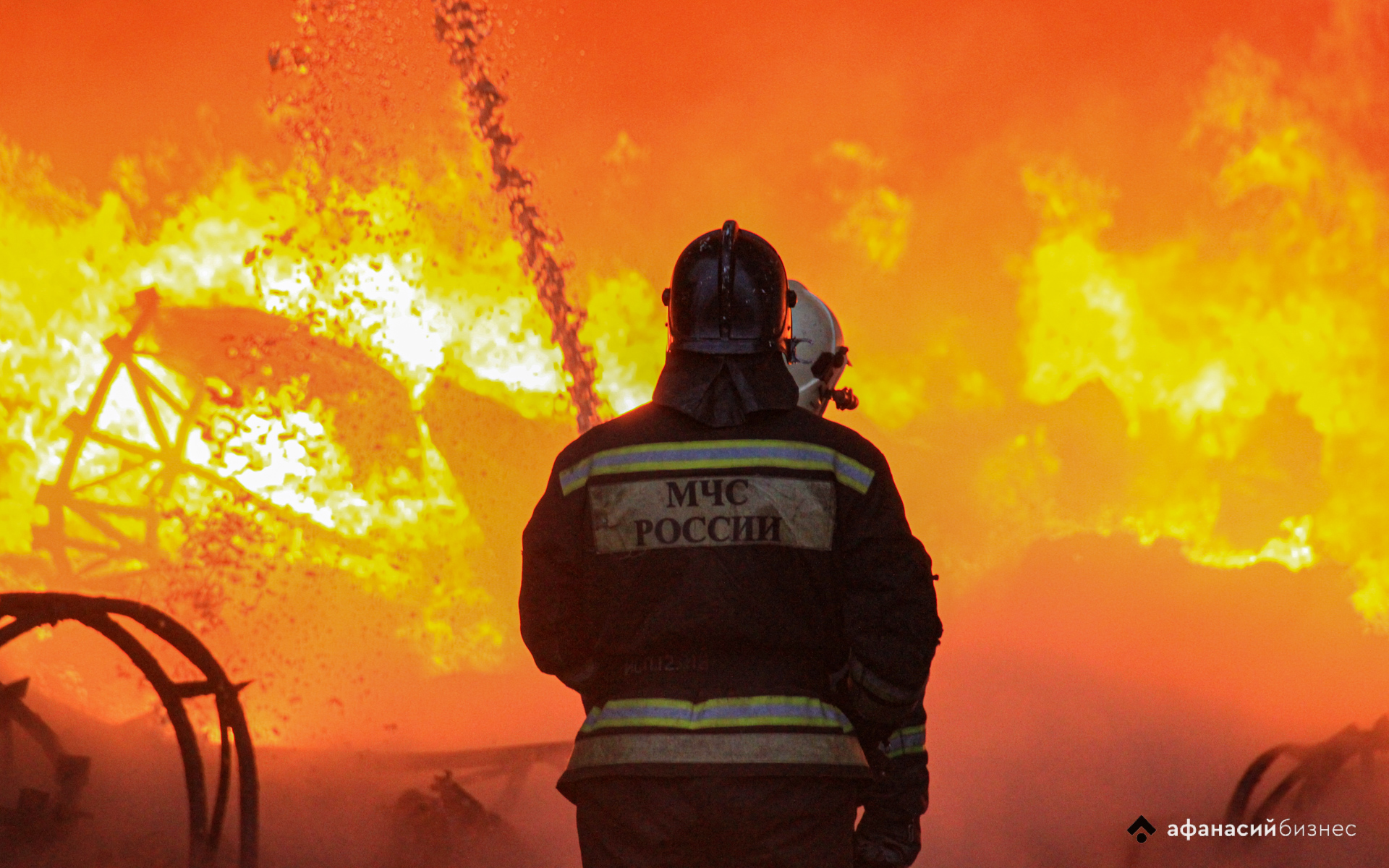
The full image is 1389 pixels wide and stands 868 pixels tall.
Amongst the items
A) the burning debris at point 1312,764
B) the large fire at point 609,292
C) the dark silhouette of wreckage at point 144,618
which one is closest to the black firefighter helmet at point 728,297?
the dark silhouette of wreckage at point 144,618

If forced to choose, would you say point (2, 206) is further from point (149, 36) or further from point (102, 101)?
point (149, 36)

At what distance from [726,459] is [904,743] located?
2.40ft

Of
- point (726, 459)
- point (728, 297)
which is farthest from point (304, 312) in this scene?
point (726, 459)

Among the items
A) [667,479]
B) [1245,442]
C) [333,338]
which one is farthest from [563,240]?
[667,479]

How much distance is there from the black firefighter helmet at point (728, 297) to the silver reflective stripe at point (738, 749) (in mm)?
778

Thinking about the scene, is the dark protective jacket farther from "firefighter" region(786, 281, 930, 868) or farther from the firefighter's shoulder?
"firefighter" region(786, 281, 930, 868)

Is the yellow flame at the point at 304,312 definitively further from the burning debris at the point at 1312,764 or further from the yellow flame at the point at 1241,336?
the burning debris at the point at 1312,764

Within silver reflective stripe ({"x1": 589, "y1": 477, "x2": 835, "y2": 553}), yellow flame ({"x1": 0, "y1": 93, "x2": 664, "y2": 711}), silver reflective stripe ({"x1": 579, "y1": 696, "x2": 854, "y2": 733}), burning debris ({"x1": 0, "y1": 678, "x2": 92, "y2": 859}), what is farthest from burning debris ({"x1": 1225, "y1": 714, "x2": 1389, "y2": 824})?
burning debris ({"x1": 0, "y1": 678, "x2": 92, "y2": 859})

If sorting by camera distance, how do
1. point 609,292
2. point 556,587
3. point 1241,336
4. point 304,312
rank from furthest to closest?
point 1241,336, point 609,292, point 304,312, point 556,587

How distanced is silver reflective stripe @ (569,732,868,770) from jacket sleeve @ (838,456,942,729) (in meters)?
0.13

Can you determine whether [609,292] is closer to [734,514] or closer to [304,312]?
[304,312]

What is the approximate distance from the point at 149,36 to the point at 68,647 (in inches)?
161

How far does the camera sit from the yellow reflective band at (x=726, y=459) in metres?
2.25

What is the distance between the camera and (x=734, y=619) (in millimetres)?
2209
